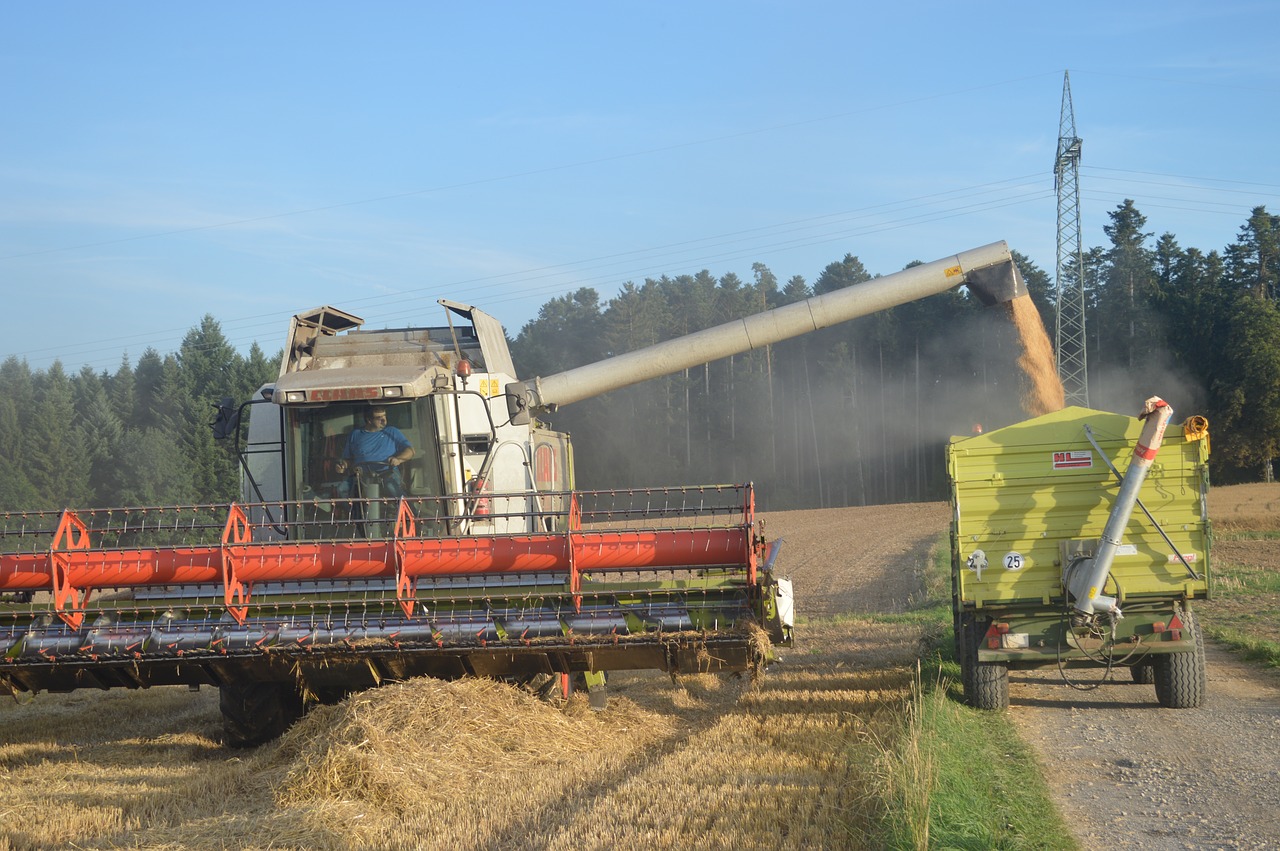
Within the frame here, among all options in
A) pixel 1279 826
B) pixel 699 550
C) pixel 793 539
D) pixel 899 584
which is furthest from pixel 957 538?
pixel 793 539

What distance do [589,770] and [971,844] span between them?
249cm

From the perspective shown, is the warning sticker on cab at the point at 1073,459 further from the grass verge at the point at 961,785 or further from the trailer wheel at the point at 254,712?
the trailer wheel at the point at 254,712

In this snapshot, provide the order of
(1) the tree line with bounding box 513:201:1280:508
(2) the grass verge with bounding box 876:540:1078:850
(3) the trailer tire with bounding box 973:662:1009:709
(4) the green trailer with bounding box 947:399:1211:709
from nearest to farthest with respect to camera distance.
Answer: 1. (2) the grass verge with bounding box 876:540:1078:850
2. (4) the green trailer with bounding box 947:399:1211:709
3. (3) the trailer tire with bounding box 973:662:1009:709
4. (1) the tree line with bounding box 513:201:1280:508

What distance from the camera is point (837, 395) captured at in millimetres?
61406

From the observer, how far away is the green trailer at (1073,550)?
8.87 metres

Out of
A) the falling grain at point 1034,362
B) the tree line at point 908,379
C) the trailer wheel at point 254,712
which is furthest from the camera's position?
the tree line at point 908,379

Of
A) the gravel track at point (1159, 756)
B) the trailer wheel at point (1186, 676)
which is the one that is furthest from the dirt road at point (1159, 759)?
the trailer wheel at point (1186, 676)

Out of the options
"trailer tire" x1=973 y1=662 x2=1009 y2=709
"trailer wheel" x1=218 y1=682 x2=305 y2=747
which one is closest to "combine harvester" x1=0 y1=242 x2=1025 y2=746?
"trailer wheel" x1=218 y1=682 x2=305 y2=747

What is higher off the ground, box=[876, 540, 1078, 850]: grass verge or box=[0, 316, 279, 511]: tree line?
box=[0, 316, 279, 511]: tree line

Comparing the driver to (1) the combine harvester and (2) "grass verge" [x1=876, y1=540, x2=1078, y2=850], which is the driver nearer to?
(1) the combine harvester

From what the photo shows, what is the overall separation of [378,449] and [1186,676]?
6.83 m

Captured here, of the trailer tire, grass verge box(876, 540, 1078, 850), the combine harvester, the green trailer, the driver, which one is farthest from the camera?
the driver

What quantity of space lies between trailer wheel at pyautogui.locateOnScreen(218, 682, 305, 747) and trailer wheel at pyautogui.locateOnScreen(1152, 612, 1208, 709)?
6933mm

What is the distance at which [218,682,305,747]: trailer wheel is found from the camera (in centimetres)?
796
